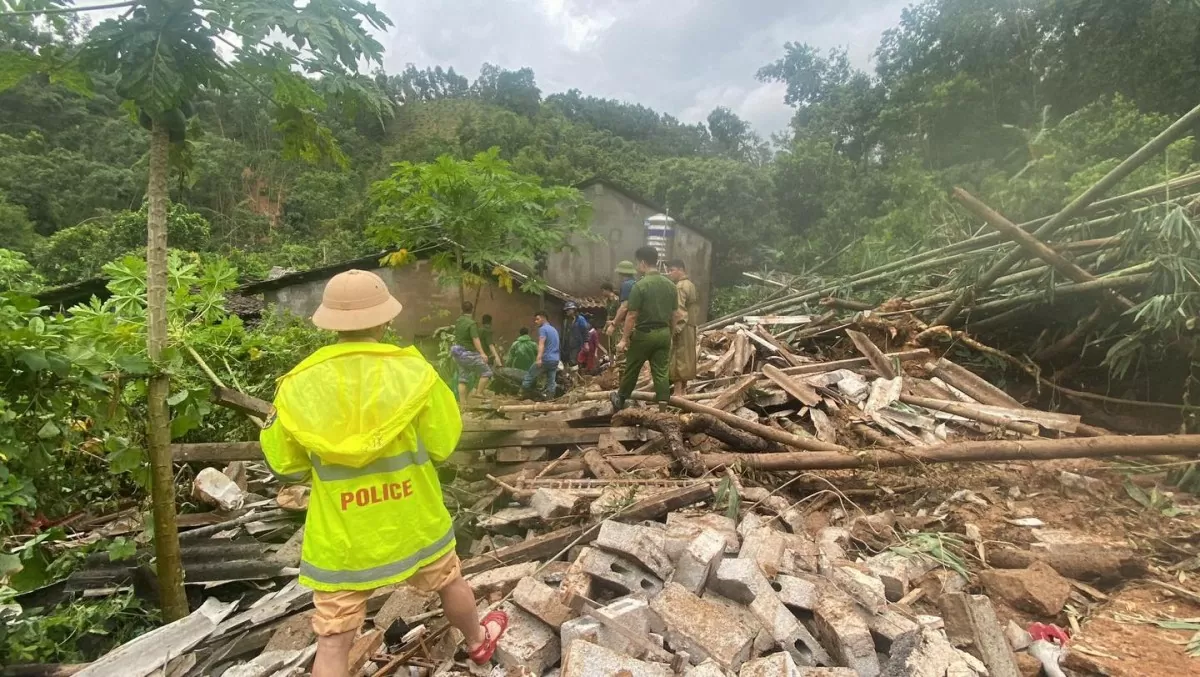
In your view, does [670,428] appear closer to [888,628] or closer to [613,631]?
[888,628]

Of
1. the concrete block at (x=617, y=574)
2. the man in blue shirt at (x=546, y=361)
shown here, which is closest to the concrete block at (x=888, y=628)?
the concrete block at (x=617, y=574)

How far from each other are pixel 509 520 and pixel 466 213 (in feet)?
13.5

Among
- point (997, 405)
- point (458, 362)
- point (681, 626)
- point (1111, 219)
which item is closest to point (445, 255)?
point (458, 362)

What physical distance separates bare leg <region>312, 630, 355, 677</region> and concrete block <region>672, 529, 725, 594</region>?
154 centimetres

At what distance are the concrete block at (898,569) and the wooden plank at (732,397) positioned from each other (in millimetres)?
2407

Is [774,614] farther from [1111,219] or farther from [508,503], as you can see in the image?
[1111,219]

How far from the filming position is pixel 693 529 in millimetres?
3699

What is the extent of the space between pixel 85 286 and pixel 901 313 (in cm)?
1409

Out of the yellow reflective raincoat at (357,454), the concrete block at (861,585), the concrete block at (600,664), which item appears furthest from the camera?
the concrete block at (861,585)

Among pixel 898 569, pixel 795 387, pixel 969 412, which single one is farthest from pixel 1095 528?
pixel 795 387

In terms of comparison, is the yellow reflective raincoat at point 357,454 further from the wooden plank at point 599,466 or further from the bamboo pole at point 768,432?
the bamboo pole at point 768,432

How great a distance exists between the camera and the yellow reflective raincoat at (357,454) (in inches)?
87.1

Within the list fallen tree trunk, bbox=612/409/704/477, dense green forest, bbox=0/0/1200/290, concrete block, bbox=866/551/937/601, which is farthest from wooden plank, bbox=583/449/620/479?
dense green forest, bbox=0/0/1200/290

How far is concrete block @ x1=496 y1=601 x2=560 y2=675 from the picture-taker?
8.49 feet
